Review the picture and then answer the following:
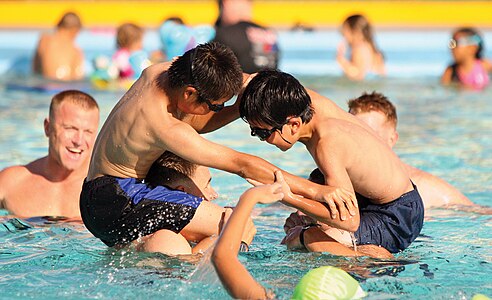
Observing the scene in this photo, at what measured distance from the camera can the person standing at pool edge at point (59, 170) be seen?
17.4 feet

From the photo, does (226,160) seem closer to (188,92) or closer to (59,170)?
(188,92)

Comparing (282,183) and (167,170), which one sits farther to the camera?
(167,170)

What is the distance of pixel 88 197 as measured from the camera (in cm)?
428

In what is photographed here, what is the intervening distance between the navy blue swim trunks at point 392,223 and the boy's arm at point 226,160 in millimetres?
516

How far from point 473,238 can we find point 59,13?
1217cm

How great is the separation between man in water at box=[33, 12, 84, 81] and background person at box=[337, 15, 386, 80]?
3751mm

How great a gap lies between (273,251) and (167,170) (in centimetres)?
73

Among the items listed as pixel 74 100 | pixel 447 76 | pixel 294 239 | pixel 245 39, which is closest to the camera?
pixel 294 239

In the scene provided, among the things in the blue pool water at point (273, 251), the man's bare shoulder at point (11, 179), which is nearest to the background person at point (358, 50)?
the blue pool water at point (273, 251)

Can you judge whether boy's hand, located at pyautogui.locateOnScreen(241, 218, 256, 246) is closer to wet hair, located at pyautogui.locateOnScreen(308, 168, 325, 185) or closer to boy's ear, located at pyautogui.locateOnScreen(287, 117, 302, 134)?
wet hair, located at pyautogui.locateOnScreen(308, 168, 325, 185)

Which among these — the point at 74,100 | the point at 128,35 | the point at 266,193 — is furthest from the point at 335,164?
the point at 128,35

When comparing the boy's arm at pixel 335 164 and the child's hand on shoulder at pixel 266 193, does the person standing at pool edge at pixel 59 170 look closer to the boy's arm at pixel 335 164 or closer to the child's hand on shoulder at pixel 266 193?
the boy's arm at pixel 335 164

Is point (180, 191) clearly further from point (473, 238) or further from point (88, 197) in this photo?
point (473, 238)

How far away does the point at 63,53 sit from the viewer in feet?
38.5
